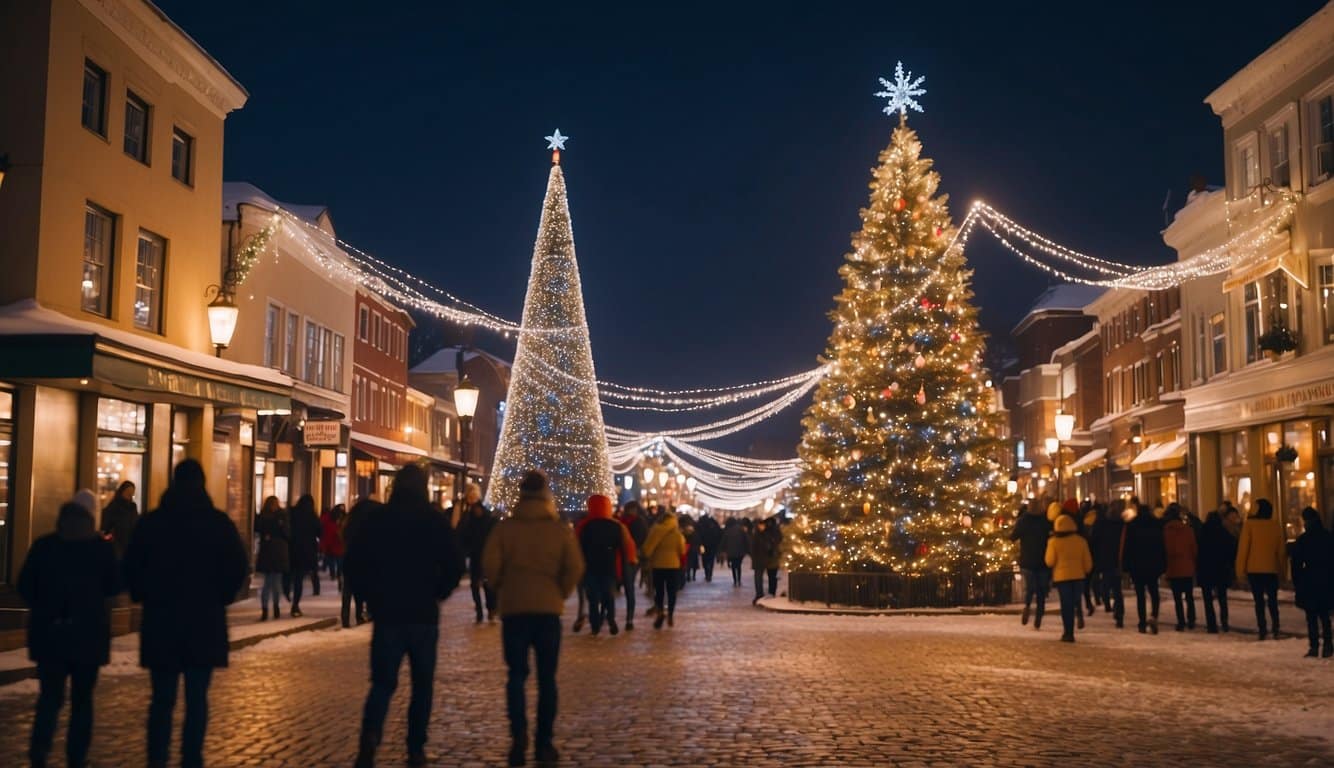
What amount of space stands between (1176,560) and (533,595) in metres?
14.5

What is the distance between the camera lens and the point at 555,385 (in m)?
47.1

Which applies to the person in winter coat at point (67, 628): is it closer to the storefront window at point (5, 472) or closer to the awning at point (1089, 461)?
the storefront window at point (5, 472)

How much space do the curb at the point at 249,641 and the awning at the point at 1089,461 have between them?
42.8 meters

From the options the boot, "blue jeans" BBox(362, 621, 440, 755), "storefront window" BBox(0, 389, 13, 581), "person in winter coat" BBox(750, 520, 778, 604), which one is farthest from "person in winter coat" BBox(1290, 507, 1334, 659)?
"storefront window" BBox(0, 389, 13, 581)

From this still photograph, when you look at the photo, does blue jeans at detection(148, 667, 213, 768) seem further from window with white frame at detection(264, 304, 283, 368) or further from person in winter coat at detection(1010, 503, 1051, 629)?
window with white frame at detection(264, 304, 283, 368)

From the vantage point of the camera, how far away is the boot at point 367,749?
8.84 metres

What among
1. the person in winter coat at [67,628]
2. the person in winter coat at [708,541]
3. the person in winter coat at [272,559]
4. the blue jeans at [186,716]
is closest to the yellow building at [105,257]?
the person in winter coat at [272,559]

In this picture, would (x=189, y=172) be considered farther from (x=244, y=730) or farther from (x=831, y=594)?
(x=244, y=730)

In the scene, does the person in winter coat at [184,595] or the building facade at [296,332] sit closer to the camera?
the person in winter coat at [184,595]

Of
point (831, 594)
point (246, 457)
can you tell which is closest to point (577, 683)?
point (831, 594)

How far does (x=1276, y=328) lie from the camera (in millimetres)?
30750

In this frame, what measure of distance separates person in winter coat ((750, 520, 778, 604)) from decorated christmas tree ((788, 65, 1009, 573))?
1.62m

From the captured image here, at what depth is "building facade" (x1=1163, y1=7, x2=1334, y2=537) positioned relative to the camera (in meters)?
29.6

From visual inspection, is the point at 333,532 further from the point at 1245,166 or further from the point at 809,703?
the point at 1245,166
